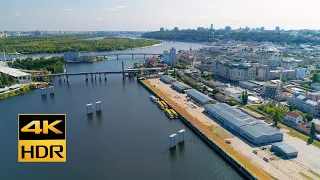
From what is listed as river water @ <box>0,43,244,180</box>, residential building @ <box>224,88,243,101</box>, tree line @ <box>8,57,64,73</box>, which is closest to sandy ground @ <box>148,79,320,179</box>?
river water @ <box>0,43,244,180</box>

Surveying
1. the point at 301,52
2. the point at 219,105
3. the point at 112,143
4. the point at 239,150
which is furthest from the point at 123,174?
the point at 301,52

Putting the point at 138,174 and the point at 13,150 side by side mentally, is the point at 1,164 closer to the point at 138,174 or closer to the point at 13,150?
the point at 13,150

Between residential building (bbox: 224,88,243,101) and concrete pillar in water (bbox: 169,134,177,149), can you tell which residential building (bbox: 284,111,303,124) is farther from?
concrete pillar in water (bbox: 169,134,177,149)

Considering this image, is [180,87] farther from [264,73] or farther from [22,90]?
[22,90]

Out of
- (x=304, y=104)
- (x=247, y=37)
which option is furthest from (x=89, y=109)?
(x=247, y=37)

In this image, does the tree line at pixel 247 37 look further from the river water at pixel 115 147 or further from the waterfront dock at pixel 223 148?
the river water at pixel 115 147
